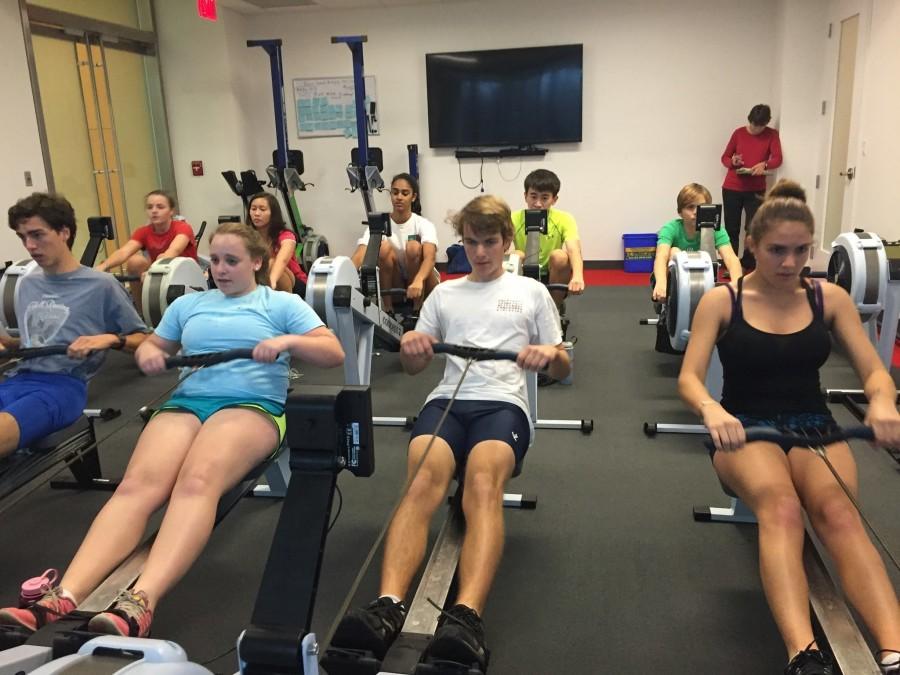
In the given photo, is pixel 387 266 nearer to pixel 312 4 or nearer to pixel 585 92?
pixel 585 92

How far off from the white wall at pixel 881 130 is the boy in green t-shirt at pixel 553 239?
89.1 inches

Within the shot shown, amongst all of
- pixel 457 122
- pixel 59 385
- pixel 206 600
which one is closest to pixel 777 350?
pixel 206 600

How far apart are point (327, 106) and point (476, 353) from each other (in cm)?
630

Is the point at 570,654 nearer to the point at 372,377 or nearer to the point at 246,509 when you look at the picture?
the point at 246,509

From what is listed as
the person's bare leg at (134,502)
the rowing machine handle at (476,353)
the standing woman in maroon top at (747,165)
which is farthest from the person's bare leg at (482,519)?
the standing woman in maroon top at (747,165)

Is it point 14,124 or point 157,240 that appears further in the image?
point 14,124

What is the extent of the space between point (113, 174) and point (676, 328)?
5.63m

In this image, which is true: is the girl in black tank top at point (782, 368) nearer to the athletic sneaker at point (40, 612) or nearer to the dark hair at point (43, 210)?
the athletic sneaker at point (40, 612)

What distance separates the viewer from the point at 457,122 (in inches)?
293

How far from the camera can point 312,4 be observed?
725 centimetres

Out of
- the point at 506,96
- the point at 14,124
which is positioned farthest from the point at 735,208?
the point at 14,124

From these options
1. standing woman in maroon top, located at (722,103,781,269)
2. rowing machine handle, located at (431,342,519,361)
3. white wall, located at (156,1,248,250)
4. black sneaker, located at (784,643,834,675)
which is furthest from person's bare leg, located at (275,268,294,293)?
standing woman in maroon top, located at (722,103,781,269)

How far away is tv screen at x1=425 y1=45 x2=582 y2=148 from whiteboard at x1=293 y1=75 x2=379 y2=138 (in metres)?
0.77

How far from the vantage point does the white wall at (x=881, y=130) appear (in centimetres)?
487
